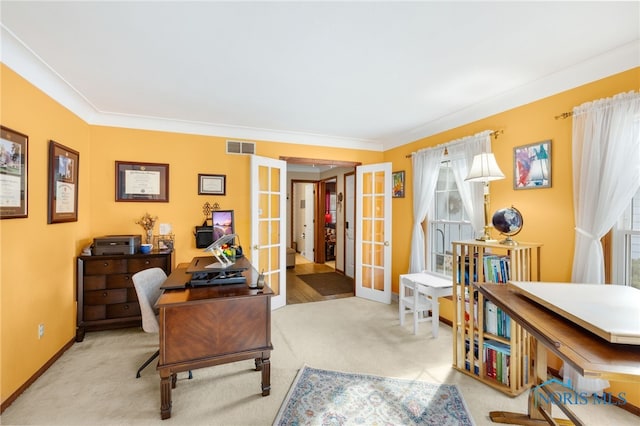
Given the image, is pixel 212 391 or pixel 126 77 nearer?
pixel 212 391

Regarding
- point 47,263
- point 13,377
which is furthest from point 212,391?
point 47,263

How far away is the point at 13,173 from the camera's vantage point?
205cm

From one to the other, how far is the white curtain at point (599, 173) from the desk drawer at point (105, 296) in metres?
4.22

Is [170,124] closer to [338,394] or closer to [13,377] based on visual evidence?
[13,377]

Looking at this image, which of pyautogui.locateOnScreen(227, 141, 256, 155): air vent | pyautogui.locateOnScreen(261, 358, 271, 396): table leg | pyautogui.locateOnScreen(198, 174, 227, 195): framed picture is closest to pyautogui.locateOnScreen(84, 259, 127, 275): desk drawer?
pyautogui.locateOnScreen(198, 174, 227, 195): framed picture

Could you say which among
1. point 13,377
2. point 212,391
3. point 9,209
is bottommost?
point 212,391

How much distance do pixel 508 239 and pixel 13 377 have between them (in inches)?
154

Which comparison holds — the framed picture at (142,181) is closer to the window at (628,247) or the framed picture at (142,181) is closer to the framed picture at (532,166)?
the framed picture at (532,166)

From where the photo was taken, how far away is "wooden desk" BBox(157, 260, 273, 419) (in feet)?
6.34

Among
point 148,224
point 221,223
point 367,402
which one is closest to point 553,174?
point 367,402

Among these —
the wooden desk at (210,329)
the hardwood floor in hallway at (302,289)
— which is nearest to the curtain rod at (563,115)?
the wooden desk at (210,329)

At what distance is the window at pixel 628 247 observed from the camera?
2.08m

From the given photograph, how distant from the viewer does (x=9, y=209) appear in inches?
79.0

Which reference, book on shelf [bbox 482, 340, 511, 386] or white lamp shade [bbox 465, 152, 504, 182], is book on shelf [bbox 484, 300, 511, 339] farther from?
white lamp shade [bbox 465, 152, 504, 182]
